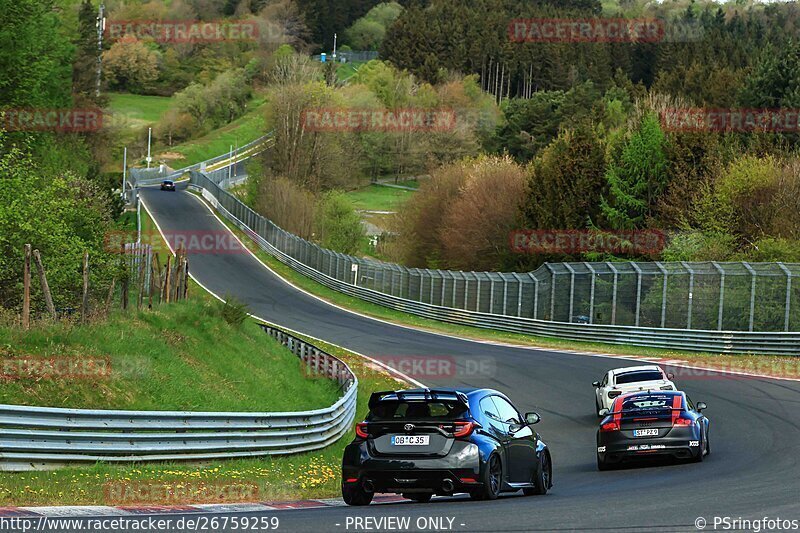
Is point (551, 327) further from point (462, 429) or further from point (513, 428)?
point (462, 429)

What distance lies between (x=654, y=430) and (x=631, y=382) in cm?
794

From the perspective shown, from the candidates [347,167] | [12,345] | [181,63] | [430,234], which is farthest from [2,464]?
[181,63]

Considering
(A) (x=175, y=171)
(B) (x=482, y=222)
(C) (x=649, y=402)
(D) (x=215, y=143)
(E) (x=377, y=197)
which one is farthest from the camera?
(D) (x=215, y=143)

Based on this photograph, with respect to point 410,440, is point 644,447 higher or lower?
lower

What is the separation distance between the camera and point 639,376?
25344 mm

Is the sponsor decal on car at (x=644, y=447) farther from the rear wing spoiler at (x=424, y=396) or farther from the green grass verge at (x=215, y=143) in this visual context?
the green grass verge at (x=215, y=143)

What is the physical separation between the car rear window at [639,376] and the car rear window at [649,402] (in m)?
7.42

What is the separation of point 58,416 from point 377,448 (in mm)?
4291

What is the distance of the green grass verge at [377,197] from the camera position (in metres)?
116

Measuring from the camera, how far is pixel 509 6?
19375 cm

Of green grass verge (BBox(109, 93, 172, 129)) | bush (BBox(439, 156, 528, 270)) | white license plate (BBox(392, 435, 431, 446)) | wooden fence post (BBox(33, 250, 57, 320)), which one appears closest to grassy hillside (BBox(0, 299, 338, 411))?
wooden fence post (BBox(33, 250, 57, 320))

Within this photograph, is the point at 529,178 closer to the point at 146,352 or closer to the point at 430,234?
the point at 430,234

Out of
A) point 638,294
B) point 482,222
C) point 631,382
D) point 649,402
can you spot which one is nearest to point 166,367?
point 649,402

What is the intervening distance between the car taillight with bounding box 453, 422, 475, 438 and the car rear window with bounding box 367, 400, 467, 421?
12 centimetres
